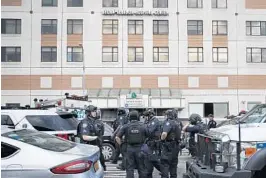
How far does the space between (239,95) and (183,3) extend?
36.8 ft

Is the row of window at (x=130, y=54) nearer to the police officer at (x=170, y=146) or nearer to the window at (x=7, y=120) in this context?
the window at (x=7, y=120)

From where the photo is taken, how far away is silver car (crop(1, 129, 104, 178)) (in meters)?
6.31

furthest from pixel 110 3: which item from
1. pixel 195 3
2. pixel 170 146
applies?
pixel 170 146

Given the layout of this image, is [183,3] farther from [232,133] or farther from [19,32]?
[232,133]

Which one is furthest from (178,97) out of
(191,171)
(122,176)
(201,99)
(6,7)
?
(191,171)

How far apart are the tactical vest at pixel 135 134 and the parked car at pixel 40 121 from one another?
289cm

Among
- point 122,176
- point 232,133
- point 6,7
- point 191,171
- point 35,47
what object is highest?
point 6,7

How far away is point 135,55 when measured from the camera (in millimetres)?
45031

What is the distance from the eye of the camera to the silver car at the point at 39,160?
631 cm

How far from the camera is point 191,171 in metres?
7.14

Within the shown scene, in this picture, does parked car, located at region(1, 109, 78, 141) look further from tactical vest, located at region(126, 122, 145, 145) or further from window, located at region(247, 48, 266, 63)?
window, located at region(247, 48, 266, 63)

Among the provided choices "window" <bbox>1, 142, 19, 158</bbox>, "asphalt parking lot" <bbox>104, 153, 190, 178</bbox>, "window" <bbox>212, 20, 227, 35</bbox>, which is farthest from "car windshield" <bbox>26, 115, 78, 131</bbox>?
"window" <bbox>212, 20, 227, 35</bbox>

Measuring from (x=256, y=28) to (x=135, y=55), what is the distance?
1309 cm

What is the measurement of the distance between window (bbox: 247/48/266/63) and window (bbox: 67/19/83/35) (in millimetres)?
17600
